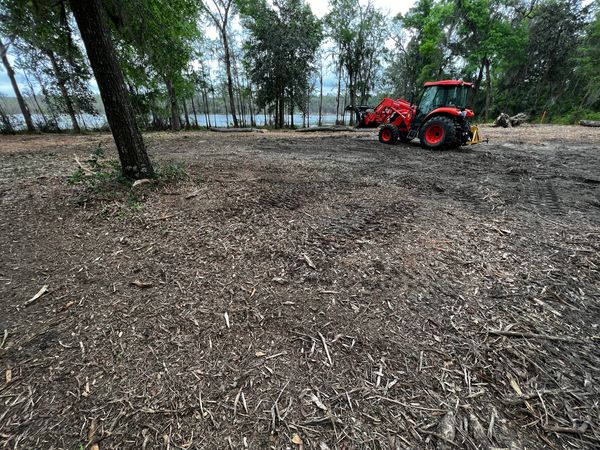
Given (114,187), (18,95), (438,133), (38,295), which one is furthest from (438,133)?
(18,95)

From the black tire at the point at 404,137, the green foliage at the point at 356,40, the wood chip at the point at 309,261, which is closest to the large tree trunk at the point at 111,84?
the wood chip at the point at 309,261

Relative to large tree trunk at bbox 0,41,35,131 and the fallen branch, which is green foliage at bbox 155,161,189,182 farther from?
large tree trunk at bbox 0,41,35,131

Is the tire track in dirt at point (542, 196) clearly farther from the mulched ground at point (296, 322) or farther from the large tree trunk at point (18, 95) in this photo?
the large tree trunk at point (18, 95)

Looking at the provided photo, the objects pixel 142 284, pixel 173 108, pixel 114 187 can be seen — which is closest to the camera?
pixel 142 284

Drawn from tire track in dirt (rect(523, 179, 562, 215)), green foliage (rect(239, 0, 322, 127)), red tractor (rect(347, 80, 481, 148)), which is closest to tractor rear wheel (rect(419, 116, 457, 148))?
red tractor (rect(347, 80, 481, 148))

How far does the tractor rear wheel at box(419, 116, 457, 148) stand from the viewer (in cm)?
696

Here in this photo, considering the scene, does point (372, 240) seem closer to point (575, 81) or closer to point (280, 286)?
point (280, 286)

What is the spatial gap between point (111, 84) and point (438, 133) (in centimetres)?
776

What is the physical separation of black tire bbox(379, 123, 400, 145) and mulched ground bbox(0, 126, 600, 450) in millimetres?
5375

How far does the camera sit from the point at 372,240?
2.55 metres

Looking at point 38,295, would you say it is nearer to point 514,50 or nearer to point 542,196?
point 542,196

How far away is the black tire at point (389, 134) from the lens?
818cm

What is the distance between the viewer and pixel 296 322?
1.67 meters

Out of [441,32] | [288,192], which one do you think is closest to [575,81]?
[441,32]
